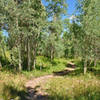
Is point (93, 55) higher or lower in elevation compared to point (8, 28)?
lower

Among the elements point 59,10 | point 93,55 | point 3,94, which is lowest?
point 3,94

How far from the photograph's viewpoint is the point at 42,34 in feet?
52.8

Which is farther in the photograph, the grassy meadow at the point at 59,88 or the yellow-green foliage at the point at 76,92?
the grassy meadow at the point at 59,88

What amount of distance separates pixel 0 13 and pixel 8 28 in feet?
5.50

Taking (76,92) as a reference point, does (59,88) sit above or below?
below

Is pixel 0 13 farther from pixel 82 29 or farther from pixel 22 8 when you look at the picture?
pixel 82 29

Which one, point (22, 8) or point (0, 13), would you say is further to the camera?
point (22, 8)

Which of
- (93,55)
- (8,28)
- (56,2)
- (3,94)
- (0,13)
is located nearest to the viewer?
(3,94)

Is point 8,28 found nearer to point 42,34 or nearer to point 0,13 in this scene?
point 0,13

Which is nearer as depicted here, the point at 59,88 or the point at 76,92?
the point at 76,92

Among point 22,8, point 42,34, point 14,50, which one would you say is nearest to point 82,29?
point 42,34

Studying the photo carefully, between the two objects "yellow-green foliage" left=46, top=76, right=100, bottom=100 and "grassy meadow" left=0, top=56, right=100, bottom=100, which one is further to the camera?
"grassy meadow" left=0, top=56, right=100, bottom=100

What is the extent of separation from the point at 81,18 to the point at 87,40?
2.62 m

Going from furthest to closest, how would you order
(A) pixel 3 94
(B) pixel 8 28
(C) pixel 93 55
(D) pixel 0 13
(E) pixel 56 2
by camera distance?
(E) pixel 56 2 < (C) pixel 93 55 < (B) pixel 8 28 < (D) pixel 0 13 < (A) pixel 3 94
